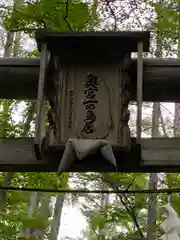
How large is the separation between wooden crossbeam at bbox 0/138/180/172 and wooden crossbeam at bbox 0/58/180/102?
225mm

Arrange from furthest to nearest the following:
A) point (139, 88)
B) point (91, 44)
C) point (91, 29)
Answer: point (91, 29)
point (91, 44)
point (139, 88)

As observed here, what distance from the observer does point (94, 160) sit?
67.7 inches

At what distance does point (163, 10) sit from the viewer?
295 centimetres

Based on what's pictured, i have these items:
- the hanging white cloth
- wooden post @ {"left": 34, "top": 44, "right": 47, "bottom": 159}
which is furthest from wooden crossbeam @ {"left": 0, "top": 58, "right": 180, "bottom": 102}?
the hanging white cloth

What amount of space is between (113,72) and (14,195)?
3.07 m

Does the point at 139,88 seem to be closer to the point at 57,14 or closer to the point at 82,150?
the point at 82,150

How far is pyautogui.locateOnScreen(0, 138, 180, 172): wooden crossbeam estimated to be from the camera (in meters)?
1.75

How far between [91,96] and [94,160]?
0.28 m

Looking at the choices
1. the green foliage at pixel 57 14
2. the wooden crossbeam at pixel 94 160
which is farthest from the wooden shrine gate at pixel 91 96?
the green foliage at pixel 57 14

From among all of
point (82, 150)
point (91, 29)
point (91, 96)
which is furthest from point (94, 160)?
point (91, 29)

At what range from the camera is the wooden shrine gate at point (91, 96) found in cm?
171

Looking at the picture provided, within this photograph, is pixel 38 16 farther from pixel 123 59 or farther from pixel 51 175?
pixel 51 175

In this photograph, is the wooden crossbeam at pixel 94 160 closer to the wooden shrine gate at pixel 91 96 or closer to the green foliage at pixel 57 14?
the wooden shrine gate at pixel 91 96

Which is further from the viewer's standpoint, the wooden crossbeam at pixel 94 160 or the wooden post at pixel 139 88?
the wooden crossbeam at pixel 94 160
